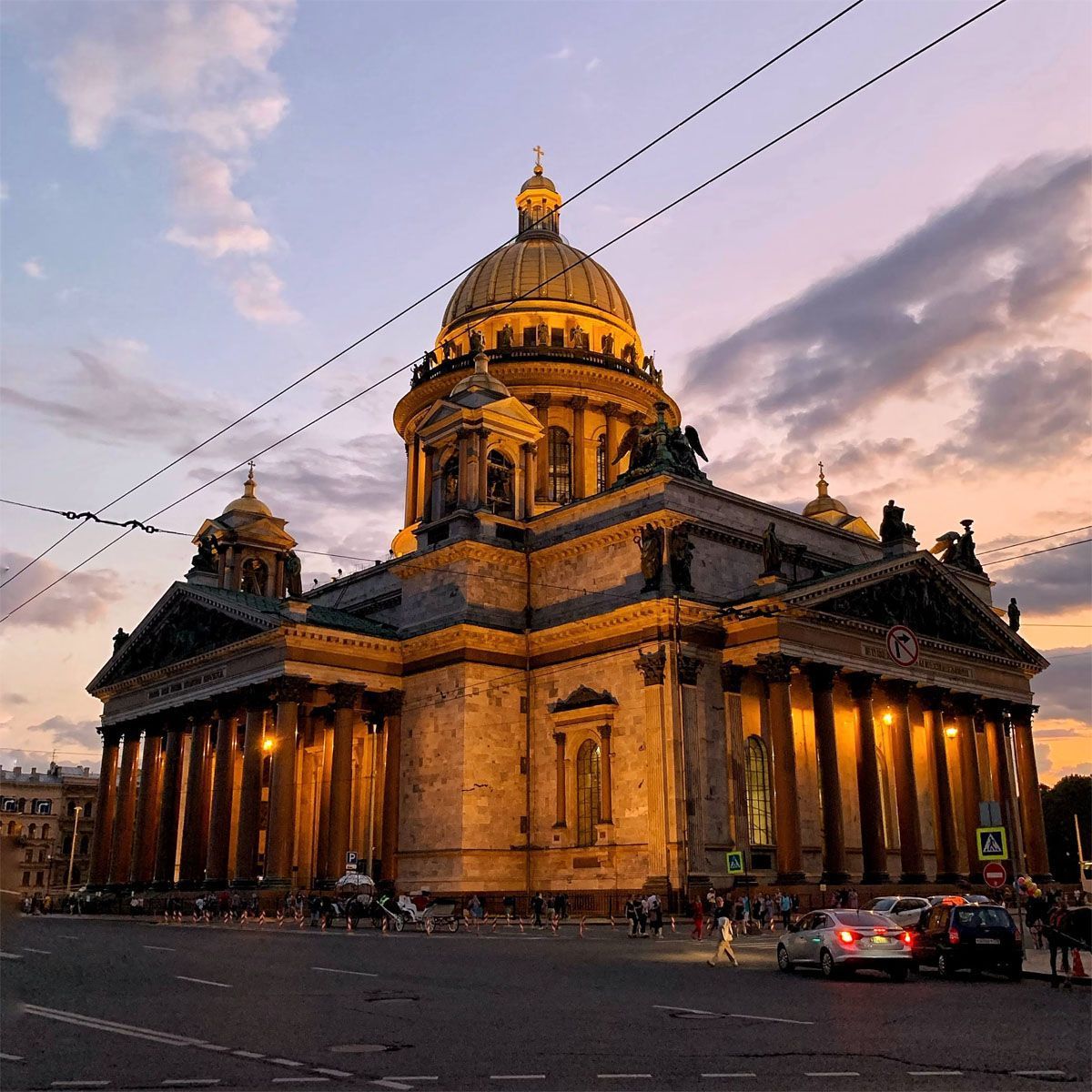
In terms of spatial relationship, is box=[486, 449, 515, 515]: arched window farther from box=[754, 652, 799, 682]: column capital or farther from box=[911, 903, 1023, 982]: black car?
box=[911, 903, 1023, 982]: black car

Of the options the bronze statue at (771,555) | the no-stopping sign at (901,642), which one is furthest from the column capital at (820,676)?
the no-stopping sign at (901,642)

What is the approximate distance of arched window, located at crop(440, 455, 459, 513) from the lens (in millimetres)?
53094

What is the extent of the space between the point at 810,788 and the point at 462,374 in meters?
30.5

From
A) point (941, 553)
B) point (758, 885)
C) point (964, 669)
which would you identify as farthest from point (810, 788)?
point (941, 553)

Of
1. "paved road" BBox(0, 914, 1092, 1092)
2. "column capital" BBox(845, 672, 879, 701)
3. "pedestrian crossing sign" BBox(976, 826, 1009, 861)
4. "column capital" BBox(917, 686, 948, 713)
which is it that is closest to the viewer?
"paved road" BBox(0, 914, 1092, 1092)

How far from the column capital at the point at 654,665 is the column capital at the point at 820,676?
227 inches

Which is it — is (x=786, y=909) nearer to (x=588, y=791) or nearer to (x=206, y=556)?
(x=588, y=791)

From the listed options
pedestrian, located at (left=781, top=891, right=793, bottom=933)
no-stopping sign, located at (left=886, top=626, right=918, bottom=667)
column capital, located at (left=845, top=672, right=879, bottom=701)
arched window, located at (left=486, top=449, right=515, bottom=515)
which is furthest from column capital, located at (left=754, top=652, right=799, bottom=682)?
arched window, located at (left=486, top=449, right=515, bottom=515)

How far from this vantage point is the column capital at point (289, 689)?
47062 mm

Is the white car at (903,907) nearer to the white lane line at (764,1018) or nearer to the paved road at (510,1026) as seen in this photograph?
the paved road at (510,1026)

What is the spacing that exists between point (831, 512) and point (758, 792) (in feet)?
81.4

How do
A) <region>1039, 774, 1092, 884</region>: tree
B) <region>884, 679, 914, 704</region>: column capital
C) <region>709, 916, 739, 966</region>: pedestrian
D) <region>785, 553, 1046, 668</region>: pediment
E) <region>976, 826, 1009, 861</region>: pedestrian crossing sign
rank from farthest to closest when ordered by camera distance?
1. <region>1039, 774, 1092, 884</region>: tree
2. <region>884, 679, 914, 704</region>: column capital
3. <region>785, 553, 1046, 668</region>: pediment
4. <region>976, 826, 1009, 861</region>: pedestrian crossing sign
5. <region>709, 916, 739, 966</region>: pedestrian

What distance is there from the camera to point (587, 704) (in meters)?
45.5

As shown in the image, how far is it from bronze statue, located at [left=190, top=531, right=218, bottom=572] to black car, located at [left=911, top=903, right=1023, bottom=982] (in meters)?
46.8
